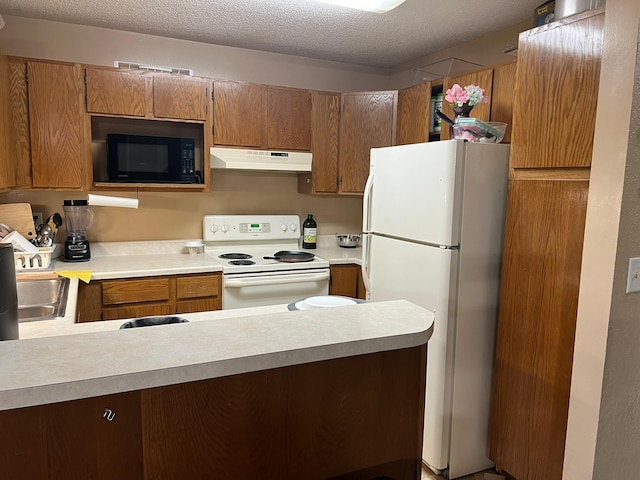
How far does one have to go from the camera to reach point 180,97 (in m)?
3.01

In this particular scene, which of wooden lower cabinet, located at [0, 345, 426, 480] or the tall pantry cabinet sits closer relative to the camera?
wooden lower cabinet, located at [0, 345, 426, 480]

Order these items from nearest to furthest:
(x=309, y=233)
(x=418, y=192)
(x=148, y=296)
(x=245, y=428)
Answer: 1. (x=245, y=428)
2. (x=418, y=192)
3. (x=148, y=296)
4. (x=309, y=233)

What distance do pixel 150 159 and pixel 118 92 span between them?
44 centimetres

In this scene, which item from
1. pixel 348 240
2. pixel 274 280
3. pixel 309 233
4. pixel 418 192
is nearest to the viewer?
pixel 418 192

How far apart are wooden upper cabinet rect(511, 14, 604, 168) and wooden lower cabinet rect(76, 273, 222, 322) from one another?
195 centimetres

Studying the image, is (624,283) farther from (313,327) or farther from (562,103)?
(313,327)

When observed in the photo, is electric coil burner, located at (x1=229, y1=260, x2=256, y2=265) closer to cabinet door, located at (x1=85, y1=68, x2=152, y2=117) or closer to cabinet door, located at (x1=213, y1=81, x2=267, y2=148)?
cabinet door, located at (x1=213, y1=81, x2=267, y2=148)

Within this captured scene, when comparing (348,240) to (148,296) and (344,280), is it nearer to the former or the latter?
(344,280)

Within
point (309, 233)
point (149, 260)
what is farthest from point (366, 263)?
point (149, 260)

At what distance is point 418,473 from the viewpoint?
3.91ft

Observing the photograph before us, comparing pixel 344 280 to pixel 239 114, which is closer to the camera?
pixel 239 114

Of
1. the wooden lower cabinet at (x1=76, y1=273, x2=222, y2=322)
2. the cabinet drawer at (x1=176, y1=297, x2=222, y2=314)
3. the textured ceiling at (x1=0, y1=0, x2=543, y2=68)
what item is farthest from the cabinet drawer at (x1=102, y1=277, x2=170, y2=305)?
the textured ceiling at (x1=0, y1=0, x2=543, y2=68)

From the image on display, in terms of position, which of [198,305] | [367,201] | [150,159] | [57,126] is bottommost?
[198,305]

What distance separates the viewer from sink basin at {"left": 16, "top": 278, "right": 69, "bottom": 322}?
6.79ft
